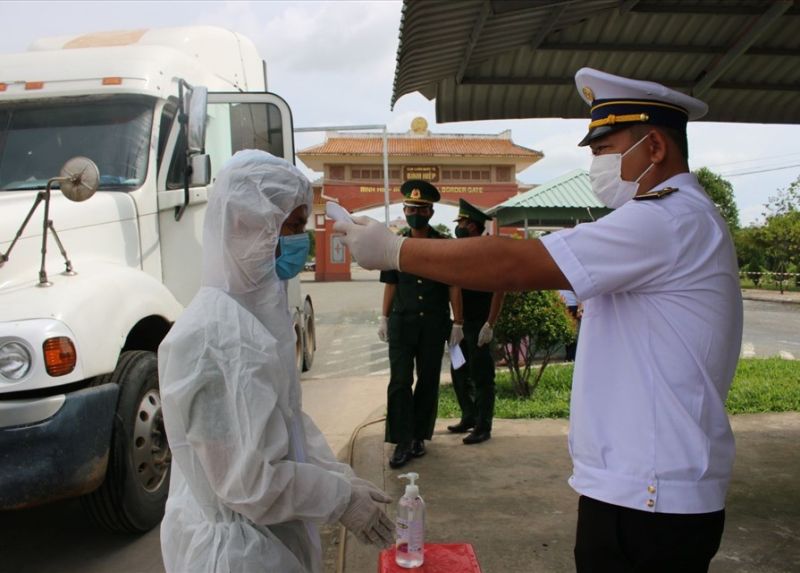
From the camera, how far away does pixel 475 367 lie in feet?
18.0

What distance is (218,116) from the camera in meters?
5.36

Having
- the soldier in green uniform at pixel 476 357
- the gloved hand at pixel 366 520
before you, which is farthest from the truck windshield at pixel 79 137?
the gloved hand at pixel 366 520

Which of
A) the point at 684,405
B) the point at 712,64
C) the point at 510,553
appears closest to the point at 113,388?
the point at 510,553

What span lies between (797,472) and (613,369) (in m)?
3.76

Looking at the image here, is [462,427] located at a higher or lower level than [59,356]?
lower

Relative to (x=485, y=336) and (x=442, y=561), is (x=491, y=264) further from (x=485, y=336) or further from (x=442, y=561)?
(x=485, y=336)

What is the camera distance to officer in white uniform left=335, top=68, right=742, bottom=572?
1571 mm

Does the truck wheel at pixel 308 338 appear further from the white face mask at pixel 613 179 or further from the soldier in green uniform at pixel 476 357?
the white face mask at pixel 613 179

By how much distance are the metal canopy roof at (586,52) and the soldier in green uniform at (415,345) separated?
2.97ft

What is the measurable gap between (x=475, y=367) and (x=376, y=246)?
3.78 meters

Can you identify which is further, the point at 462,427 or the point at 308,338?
the point at 308,338

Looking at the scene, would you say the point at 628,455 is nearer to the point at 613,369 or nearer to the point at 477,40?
the point at 613,369

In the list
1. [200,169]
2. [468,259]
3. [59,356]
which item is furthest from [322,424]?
[468,259]

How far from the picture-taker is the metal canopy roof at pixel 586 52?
12.2 feet
